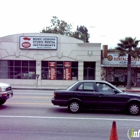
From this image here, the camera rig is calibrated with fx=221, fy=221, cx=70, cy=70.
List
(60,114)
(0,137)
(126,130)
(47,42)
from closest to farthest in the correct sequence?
(0,137), (126,130), (60,114), (47,42)

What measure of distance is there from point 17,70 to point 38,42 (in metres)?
4.26

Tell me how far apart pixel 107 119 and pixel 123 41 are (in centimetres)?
1657

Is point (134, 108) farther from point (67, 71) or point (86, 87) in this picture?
point (67, 71)

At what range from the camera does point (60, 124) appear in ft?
24.7

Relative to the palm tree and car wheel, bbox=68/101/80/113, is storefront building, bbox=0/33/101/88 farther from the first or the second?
car wheel, bbox=68/101/80/113

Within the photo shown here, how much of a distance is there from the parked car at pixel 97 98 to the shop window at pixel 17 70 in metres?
17.7

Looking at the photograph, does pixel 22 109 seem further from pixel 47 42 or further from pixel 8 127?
pixel 47 42

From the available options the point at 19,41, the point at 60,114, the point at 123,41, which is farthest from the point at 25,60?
the point at 60,114

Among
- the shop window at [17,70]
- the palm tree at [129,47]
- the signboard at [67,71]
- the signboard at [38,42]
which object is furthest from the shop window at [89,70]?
the shop window at [17,70]

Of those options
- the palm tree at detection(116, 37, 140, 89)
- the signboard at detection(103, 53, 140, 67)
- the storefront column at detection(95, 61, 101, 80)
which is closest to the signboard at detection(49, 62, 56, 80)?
the storefront column at detection(95, 61, 101, 80)

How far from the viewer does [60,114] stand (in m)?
9.16

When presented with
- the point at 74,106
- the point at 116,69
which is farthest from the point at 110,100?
the point at 116,69

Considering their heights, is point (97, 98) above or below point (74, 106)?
above

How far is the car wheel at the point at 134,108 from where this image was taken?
929 cm
